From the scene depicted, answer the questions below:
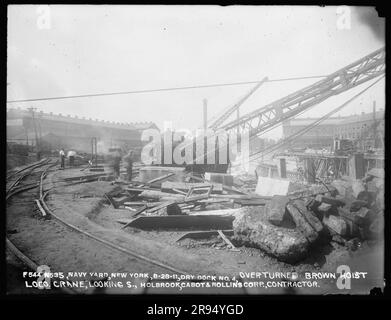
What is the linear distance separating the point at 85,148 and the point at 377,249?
4418 centimetres

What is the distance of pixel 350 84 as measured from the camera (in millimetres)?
7805

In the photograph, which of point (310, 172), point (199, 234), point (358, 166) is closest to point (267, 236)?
point (199, 234)

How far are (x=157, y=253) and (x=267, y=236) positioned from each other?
2.36 m

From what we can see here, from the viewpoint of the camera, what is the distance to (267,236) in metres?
4.55

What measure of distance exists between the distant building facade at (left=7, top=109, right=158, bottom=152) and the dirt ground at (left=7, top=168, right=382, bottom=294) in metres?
29.5

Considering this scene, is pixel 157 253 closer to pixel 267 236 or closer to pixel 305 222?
pixel 267 236

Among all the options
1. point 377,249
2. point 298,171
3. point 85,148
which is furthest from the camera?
point 85,148

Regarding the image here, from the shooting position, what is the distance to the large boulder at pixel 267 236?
422 centimetres

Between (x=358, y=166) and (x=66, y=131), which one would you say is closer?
(x=358, y=166)

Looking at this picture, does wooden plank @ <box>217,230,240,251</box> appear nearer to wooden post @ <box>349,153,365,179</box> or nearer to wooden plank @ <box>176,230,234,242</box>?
wooden plank @ <box>176,230,234,242</box>

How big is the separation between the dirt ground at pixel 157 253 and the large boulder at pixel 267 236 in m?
0.21
